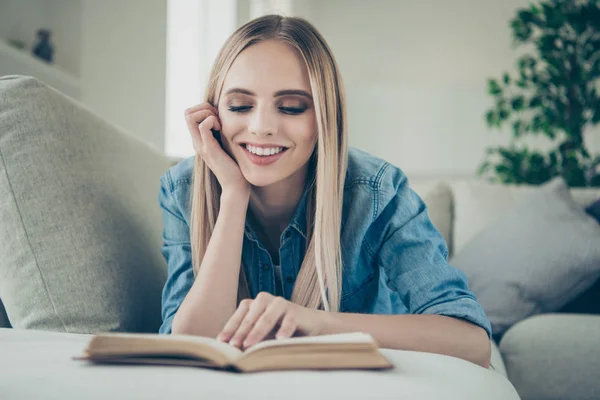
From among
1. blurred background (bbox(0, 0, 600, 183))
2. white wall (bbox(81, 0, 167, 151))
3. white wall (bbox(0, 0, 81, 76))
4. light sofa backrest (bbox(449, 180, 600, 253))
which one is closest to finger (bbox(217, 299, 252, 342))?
light sofa backrest (bbox(449, 180, 600, 253))

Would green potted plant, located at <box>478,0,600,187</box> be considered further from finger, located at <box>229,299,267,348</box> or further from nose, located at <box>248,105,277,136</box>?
finger, located at <box>229,299,267,348</box>

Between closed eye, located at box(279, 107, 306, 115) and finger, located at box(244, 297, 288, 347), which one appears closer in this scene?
finger, located at box(244, 297, 288, 347)

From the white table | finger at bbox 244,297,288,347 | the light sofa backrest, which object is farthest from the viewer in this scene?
the light sofa backrest

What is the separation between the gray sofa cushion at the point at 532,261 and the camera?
5.99 feet

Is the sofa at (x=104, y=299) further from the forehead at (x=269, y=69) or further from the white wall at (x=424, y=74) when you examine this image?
the white wall at (x=424, y=74)

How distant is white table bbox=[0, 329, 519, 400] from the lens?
0.56 metres

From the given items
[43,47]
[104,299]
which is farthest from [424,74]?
[104,299]

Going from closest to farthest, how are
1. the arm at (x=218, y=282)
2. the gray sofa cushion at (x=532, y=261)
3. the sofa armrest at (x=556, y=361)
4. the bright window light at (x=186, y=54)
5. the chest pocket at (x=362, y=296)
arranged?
the arm at (x=218, y=282) < the chest pocket at (x=362, y=296) < the sofa armrest at (x=556, y=361) < the gray sofa cushion at (x=532, y=261) < the bright window light at (x=186, y=54)

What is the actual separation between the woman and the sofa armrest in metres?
0.53

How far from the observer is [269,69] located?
3.77ft

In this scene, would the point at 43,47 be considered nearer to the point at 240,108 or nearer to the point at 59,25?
the point at 59,25

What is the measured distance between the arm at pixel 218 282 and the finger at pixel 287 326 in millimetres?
268

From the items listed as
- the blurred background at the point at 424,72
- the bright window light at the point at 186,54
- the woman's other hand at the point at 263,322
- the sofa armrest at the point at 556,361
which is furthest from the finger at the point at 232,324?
the blurred background at the point at 424,72

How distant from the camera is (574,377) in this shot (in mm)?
1529
